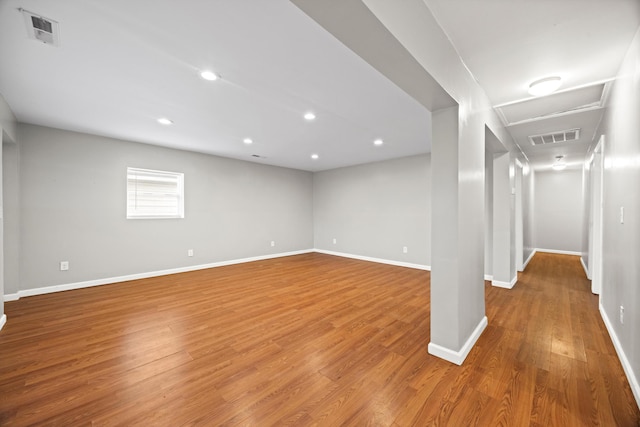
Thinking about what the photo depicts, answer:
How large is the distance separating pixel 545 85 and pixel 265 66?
97.7 inches

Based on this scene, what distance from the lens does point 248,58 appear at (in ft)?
6.44

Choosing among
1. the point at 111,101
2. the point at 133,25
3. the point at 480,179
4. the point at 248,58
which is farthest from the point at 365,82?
the point at 111,101

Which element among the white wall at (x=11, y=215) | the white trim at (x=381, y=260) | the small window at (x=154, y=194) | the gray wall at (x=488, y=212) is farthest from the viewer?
the white trim at (x=381, y=260)

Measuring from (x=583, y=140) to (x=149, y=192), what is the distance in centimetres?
762

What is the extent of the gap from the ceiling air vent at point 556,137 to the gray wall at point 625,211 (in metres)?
1.39

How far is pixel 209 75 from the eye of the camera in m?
2.20

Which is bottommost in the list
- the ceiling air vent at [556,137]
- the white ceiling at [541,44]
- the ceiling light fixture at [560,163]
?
the ceiling air vent at [556,137]

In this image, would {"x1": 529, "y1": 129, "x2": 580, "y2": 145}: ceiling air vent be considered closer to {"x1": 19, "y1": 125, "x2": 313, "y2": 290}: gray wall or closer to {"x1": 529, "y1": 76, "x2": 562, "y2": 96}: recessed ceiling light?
{"x1": 529, "y1": 76, "x2": 562, "y2": 96}: recessed ceiling light

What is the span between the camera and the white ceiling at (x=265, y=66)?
4.99ft

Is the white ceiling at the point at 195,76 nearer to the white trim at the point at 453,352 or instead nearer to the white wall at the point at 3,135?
the white wall at the point at 3,135

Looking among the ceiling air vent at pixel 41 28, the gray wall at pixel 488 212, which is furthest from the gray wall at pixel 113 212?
the gray wall at pixel 488 212

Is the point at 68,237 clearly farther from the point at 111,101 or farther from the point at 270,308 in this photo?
the point at 270,308

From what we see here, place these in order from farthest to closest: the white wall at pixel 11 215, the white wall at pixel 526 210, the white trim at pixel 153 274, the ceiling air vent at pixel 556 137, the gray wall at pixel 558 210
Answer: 1. the gray wall at pixel 558 210
2. the white wall at pixel 526 210
3. the ceiling air vent at pixel 556 137
4. the white trim at pixel 153 274
5. the white wall at pixel 11 215

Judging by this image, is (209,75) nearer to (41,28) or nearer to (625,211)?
(41,28)
